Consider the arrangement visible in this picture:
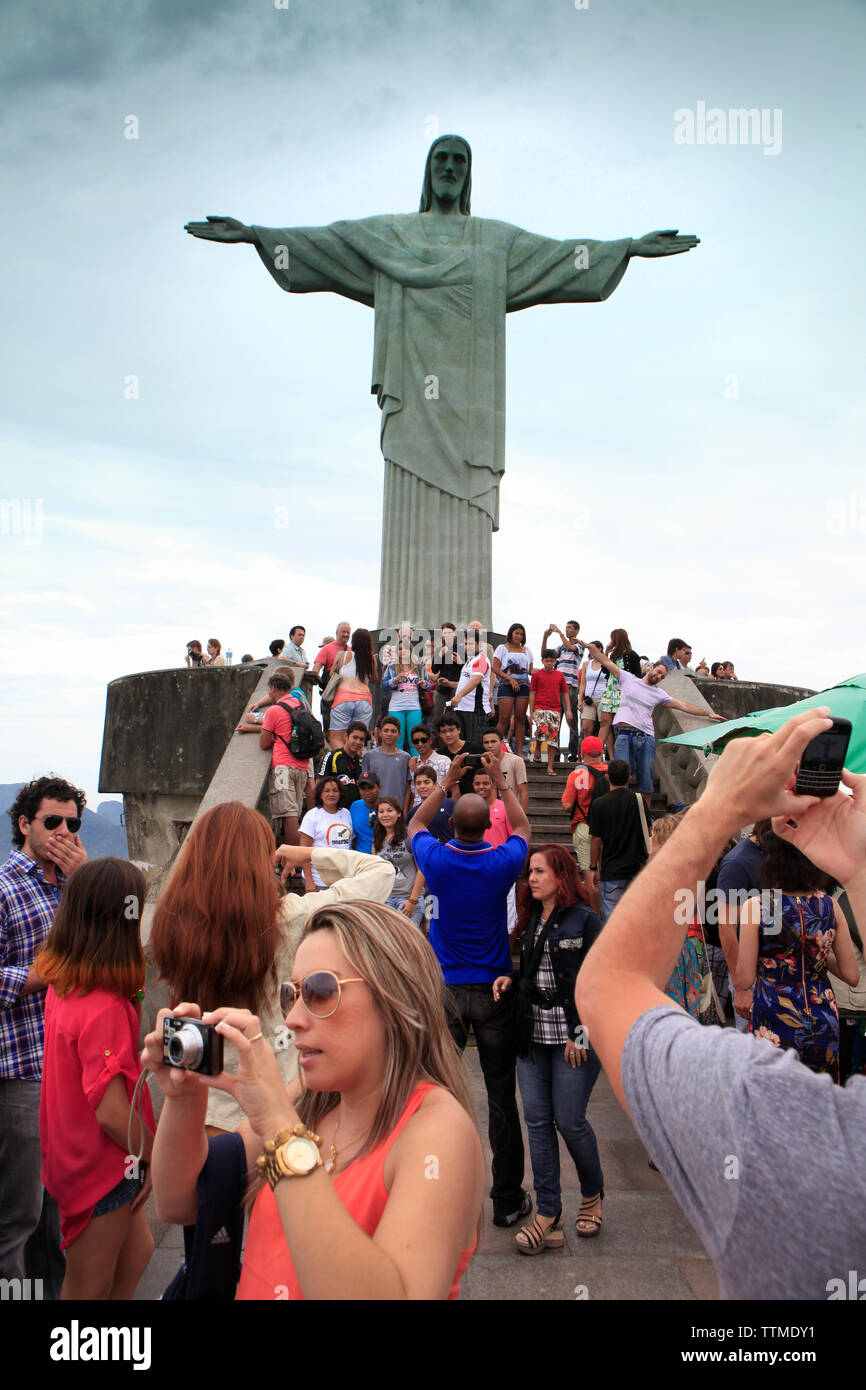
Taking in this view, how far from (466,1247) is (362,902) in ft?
1.99

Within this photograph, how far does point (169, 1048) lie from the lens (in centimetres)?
163

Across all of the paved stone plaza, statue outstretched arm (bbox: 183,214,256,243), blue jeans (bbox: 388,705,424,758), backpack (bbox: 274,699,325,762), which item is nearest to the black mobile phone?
the paved stone plaza

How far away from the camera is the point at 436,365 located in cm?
1364

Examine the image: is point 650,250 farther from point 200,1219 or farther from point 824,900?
point 200,1219

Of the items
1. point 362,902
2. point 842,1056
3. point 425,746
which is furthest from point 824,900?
point 425,746

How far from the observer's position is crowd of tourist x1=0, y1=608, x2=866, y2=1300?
125cm

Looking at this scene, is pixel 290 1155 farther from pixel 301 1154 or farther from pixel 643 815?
pixel 643 815

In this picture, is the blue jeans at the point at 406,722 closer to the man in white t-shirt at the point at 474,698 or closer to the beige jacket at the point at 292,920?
the man in white t-shirt at the point at 474,698

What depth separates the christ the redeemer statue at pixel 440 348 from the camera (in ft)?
44.2

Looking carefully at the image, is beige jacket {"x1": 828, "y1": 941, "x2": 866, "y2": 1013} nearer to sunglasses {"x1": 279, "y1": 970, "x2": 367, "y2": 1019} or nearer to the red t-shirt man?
sunglasses {"x1": 279, "y1": 970, "x2": 367, "y2": 1019}

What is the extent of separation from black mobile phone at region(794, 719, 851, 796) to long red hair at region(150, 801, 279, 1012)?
5.25ft

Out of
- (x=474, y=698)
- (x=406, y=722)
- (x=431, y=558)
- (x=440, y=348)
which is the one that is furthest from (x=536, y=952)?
(x=440, y=348)

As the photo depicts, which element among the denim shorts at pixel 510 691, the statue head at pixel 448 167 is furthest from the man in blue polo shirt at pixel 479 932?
the statue head at pixel 448 167
